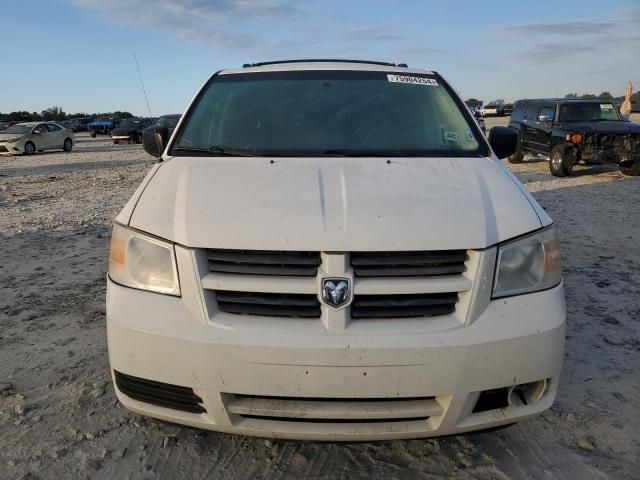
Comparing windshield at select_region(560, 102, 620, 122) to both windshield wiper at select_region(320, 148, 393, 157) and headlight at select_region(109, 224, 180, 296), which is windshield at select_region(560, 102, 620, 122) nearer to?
windshield wiper at select_region(320, 148, 393, 157)

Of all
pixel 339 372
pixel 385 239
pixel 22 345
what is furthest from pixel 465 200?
pixel 22 345

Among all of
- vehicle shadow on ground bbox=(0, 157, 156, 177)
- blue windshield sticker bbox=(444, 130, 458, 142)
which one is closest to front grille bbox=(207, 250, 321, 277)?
blue windshield sticker bbox=(444, 130, 458, 142)

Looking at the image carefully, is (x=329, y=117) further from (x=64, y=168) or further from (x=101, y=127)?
(x=101, y=127)

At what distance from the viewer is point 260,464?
225 cm

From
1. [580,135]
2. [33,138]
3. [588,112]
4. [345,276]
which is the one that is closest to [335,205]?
[345,276]

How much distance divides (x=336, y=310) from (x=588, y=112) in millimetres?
12530

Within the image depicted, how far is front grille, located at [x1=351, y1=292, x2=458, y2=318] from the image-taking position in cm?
→ 196

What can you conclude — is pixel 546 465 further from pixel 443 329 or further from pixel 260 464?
pixel 260 464

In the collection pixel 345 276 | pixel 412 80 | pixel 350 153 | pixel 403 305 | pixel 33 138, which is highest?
pixel 412 80

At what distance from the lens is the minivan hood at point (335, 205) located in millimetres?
1992

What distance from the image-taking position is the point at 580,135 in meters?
11.5

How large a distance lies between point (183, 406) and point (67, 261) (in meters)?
3.96

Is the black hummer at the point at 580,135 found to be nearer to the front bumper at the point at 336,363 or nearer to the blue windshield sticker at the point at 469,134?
the blue windshield sticker at the point at 469,134

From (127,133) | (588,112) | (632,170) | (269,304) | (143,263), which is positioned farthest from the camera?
(127,133)
